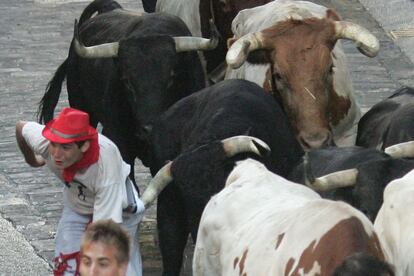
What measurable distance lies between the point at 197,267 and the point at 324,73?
259cm

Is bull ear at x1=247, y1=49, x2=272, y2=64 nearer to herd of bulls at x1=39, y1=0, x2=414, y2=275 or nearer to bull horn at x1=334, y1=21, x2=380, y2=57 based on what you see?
herd of bulls at x1=39, y1=0, x2=414, y2=275

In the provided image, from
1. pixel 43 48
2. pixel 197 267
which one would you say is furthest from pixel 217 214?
pixel 43 48

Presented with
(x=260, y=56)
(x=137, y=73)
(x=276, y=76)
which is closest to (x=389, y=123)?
(x=276, y=76)

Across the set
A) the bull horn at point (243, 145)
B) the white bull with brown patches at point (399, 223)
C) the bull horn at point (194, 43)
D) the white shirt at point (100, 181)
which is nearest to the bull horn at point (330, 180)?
the bull horn at point (243, 145)

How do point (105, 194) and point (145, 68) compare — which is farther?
point (145, 68)

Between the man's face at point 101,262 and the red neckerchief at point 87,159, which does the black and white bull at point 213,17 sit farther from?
the man's face at point 101,262

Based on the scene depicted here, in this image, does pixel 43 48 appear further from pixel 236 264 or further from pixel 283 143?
pixel 236 264

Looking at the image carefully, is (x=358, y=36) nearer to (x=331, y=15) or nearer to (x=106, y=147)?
(x=331, y=15)

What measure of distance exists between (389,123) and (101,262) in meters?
4.71

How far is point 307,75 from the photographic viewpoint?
1099 centimetres

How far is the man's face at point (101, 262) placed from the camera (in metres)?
6.50

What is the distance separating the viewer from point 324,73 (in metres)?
11.0

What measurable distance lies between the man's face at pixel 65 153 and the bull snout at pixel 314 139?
7.30 feet

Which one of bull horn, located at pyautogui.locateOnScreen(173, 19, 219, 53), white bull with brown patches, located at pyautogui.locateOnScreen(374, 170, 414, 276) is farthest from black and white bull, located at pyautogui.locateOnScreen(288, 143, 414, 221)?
bull horn, located at pyautogui.locateOnScreen(173, 19, 219, 53)
